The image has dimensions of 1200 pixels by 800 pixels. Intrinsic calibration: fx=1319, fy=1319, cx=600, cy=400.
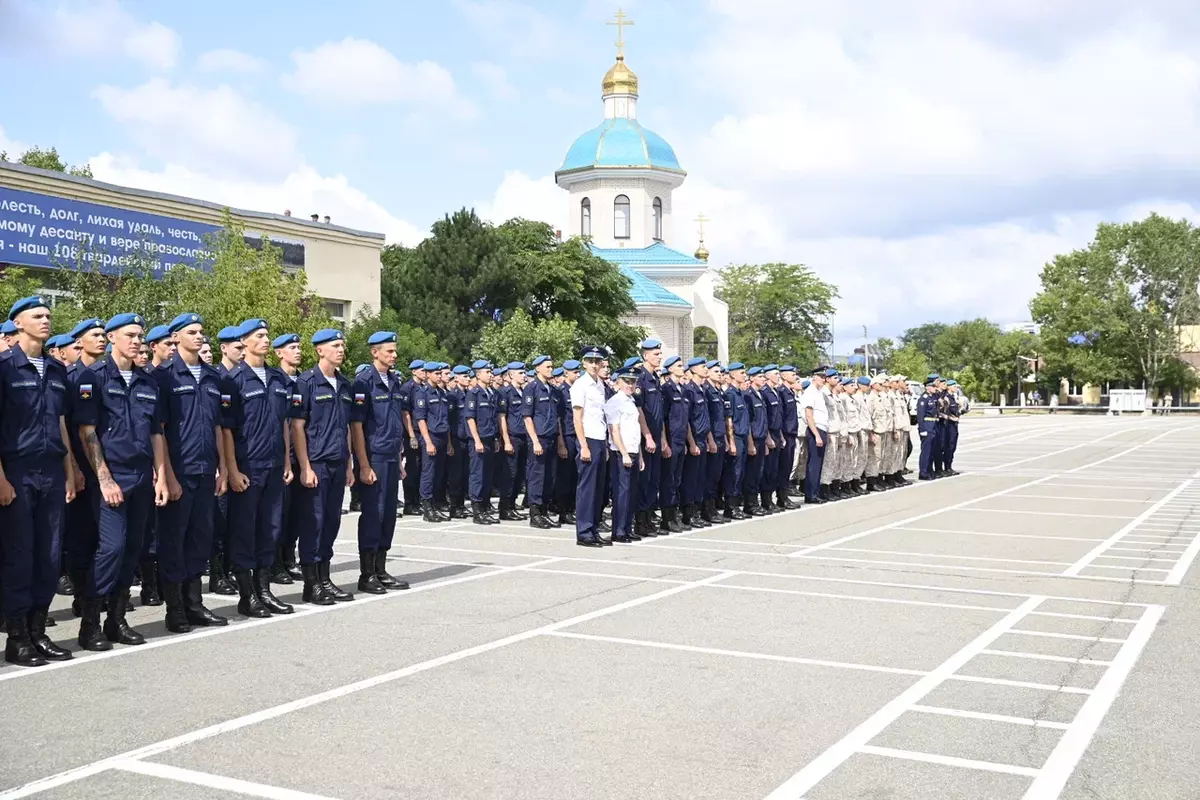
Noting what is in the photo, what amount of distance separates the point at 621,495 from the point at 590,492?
0.50m

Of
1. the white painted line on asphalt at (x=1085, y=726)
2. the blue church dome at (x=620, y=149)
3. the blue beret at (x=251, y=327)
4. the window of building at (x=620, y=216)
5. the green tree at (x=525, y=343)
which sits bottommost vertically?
the white painted line on asphalt at (x=1085, y=726)

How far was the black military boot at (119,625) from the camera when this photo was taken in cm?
813

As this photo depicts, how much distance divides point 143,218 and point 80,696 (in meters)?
26.3

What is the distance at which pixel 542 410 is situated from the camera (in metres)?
16.3

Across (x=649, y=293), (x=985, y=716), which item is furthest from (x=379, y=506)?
(x=649, y=293)

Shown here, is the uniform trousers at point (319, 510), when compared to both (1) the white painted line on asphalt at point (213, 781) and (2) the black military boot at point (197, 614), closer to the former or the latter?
(2) the black military boot at point (197, 614)

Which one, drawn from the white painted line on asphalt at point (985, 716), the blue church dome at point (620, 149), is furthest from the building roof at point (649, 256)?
the white painted line on asphalt at point (985, 716)

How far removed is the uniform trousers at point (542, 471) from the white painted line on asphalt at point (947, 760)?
33.7 ft

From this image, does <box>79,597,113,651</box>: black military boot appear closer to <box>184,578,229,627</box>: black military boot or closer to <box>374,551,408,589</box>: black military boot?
<box>184,578,229,627</box>: black military boot

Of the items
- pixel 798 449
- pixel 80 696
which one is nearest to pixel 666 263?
pixel 798 449

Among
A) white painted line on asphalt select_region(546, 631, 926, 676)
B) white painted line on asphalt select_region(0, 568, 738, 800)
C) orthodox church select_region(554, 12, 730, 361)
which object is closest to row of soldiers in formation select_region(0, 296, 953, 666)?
white painted line on asphalt select_region(0, 568, 738, 800)

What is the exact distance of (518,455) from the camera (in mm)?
17422

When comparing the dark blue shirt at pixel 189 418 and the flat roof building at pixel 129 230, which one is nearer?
the dark blue shirt at pixel 189 418

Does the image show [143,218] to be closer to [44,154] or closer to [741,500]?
[44,154]
